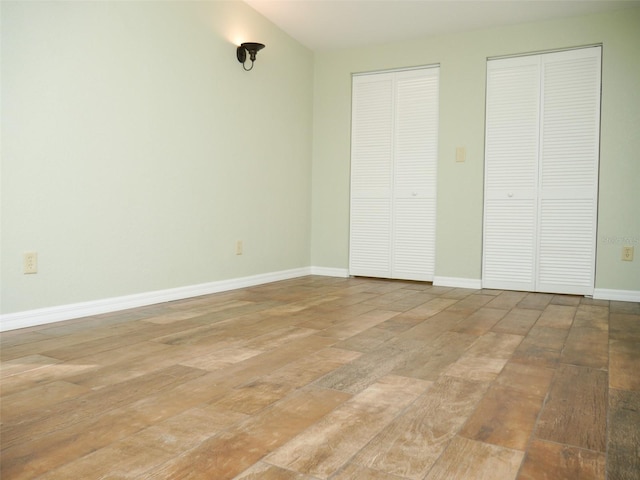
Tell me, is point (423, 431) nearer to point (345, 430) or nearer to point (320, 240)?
point (345, 430)

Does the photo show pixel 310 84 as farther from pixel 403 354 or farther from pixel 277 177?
pixel 403 354

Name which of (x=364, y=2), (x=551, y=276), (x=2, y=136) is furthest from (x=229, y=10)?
(x=551, y=276)

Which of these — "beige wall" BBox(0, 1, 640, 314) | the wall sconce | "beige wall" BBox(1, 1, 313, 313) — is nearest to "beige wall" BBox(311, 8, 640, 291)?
"beige wall" BBox(0, 1, 640, 314)

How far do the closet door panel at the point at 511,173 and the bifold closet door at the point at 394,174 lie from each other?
1.58ft

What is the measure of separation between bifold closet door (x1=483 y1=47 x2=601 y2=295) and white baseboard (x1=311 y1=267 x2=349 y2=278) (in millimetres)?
1298

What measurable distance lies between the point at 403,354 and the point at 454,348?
0.90 feet

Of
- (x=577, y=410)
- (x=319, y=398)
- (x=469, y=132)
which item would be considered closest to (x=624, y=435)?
(x=577, y=410)

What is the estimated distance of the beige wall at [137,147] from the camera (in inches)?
97.8

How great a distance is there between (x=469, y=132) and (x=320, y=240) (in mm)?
1706

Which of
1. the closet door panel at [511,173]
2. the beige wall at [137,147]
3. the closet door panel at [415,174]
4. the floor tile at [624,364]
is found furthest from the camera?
the closet door panel at [415,174]

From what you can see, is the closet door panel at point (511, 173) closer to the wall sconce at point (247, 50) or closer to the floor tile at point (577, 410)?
the wall sconce at point (247, 50)

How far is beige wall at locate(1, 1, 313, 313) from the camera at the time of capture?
8.15 feet

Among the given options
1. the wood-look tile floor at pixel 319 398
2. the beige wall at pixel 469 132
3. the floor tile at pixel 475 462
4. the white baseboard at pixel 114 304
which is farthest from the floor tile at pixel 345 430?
the beige wall at pixel 469 132

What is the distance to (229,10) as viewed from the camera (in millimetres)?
3779
